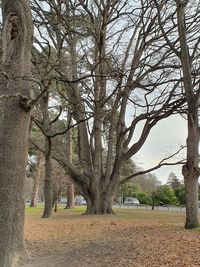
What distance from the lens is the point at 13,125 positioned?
6.95 metres

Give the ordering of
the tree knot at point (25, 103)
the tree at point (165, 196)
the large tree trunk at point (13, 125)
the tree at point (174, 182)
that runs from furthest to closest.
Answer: the tree at point (174, 182) < the tree at point (165, 196) < the tree knot at point (25, 103) < the large tree trunk at point (13, 125)

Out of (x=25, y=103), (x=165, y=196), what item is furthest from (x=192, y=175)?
(x=165, y=196)

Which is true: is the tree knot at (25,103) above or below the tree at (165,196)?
above

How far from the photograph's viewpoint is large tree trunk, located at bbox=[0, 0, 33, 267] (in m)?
6.69

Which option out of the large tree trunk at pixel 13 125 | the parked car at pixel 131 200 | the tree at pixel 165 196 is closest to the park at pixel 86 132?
the large tree trunk at pixel 13 125

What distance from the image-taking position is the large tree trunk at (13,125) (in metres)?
6.69

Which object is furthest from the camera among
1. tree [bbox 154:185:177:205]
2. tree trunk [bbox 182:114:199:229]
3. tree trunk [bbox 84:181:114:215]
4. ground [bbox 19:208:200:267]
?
tree [bbox 154:185:177:205]

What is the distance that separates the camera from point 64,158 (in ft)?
61.5

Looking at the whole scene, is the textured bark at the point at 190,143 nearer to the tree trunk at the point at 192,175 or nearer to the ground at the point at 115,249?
the tree trunk at the point at 192,175

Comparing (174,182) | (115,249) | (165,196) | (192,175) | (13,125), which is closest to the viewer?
(13,125)

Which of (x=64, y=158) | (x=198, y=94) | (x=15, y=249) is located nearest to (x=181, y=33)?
(x=198, y=94)

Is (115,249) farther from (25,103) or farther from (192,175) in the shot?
(192,175)

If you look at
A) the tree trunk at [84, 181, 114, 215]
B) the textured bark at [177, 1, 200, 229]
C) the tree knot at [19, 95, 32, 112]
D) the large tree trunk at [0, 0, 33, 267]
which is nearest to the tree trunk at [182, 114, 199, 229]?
the textured bark at [177, 1, 200, 229]

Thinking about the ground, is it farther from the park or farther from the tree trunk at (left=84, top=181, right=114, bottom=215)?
A: the tree trunk at (left=84, top=181, right=114, bottom=215)
